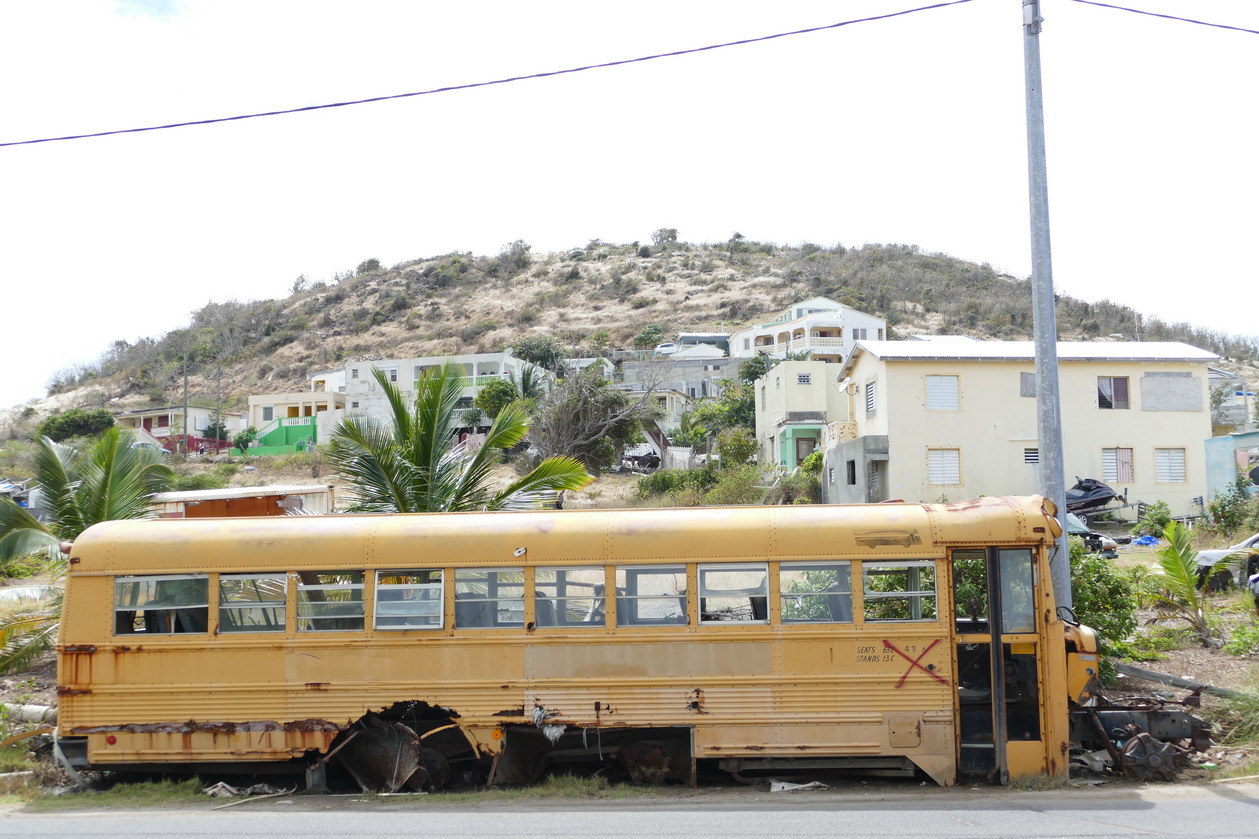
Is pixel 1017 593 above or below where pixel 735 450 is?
below

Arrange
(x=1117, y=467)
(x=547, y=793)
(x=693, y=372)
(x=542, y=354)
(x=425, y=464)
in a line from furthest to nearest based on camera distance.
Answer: (x=693, y=372) < (x=542, y=354) < (x=1117, y=467) < (x=425, y=464) < (x=547, y=793)

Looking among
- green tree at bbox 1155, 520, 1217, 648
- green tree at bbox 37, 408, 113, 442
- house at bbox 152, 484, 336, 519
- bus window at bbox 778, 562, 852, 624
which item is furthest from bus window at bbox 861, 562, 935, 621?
green tree at bbox 37, 408, 113, 442

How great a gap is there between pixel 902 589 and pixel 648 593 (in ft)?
7.94

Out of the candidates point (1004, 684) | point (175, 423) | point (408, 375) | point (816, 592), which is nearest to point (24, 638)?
point (816, 592)

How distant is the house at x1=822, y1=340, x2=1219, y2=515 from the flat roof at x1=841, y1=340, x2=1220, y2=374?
43 millimetres

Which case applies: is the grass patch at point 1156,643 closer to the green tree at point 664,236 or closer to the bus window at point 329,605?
the bus window at point 329,605

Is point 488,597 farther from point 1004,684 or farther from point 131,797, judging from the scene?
point 1004,684

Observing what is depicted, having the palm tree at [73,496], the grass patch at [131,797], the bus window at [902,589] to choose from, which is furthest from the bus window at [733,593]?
the palm tree at [73,496]

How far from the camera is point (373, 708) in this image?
995 cm

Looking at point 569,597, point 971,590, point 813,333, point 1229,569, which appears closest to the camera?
point 569,597

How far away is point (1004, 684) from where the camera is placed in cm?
941

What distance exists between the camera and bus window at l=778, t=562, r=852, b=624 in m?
9.70

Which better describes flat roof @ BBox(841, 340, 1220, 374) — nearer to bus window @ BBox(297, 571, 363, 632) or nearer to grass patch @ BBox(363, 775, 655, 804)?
grass patch @ BBox(363, 775, 655, 804)

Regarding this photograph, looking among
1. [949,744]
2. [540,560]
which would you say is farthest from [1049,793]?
[540,560]
